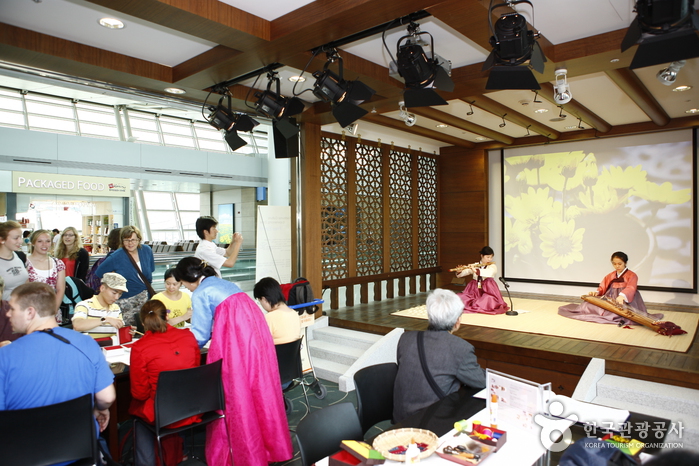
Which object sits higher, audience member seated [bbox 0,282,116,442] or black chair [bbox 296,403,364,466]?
audience member seated [bbox 0,282,116,442]

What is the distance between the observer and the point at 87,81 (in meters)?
4.52

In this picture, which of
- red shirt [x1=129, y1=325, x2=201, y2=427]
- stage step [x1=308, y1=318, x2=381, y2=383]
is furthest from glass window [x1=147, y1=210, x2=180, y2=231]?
red shirt [x1=129, y1=325, x2=201, y2=427]

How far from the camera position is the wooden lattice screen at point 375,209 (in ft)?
23.5

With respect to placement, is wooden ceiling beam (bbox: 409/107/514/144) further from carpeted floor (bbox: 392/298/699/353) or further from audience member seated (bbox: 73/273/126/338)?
audience member seated (bbox: 73/273/126/338)

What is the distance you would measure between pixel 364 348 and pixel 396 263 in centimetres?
310

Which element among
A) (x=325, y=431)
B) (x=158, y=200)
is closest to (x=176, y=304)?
(x=325, y=431)

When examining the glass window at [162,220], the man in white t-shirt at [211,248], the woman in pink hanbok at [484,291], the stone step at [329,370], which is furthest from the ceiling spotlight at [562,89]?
the glass window at [162,220]

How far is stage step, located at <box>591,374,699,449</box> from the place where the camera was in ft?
11.5

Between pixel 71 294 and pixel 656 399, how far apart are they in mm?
5799

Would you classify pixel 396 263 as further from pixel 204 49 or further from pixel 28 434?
pixel 28 434

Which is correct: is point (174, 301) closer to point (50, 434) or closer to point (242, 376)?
point (242, 376)

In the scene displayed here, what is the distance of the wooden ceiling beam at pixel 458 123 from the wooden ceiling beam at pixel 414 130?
64 centimetres

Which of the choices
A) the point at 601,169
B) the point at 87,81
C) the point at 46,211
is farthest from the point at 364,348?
the point at 46,211

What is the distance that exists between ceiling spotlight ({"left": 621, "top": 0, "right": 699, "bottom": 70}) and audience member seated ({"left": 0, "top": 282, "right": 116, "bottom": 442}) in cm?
364
